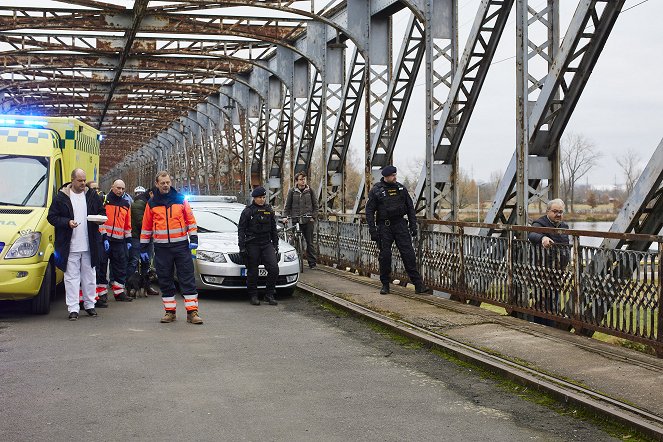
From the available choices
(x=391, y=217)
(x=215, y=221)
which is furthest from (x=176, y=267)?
(x=215, y=221)

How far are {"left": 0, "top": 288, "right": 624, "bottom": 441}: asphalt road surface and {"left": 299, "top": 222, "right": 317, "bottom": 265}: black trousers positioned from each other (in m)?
7.14

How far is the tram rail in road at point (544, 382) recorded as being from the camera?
5340 mm

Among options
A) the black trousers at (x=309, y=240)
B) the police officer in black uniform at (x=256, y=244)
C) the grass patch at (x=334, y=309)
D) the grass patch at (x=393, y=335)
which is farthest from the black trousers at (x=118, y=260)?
the black trousers at (x=309, y=240)

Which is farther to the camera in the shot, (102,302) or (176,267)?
(102,302)

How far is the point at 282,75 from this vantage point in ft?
86.5

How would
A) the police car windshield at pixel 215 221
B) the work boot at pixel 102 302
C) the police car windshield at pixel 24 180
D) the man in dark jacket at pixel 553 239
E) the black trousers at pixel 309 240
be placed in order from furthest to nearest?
the black trousers at pixel 309 240 < the police car windshield at pixel 215 221 < the work boot at pixel 102 302 < the police car windshield at pixel 24 180 < the man in dark jacket at pixel 553 239

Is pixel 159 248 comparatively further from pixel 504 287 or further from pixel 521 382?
pixel 521 382

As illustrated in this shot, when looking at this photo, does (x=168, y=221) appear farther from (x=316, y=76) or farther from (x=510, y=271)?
(x=316, y=76)

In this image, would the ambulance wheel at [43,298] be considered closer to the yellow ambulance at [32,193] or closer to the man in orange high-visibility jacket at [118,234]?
the yellow ambulance at [32,193]

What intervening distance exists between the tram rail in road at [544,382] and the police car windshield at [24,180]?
16.4 ft

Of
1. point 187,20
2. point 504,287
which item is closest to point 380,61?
point 187,20

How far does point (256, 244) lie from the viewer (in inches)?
471

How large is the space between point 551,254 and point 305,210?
8.73 m

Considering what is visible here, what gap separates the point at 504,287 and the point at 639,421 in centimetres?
497
